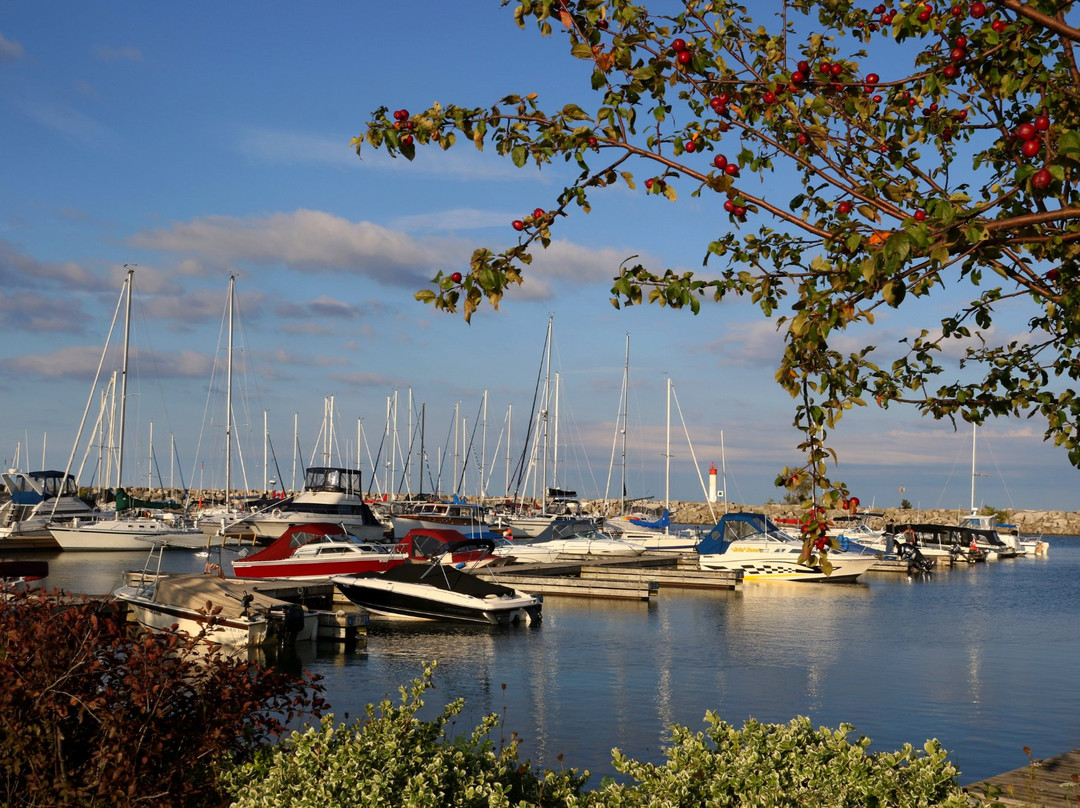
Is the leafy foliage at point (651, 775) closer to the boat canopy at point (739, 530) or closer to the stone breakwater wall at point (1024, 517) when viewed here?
the boat canopy at point (739, 530)

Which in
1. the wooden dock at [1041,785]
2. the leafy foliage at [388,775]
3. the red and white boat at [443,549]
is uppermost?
the leafy foliage at [388,775]

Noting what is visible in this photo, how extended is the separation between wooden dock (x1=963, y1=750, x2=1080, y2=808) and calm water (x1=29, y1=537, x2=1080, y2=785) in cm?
453

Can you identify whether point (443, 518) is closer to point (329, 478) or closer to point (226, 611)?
point (329, 478)

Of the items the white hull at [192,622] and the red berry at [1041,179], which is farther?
the white hull at [192,622]

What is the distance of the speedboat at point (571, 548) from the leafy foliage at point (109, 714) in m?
40.2

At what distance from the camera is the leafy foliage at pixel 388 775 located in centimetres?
642

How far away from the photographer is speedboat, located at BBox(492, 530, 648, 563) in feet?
162

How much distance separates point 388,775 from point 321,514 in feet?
188

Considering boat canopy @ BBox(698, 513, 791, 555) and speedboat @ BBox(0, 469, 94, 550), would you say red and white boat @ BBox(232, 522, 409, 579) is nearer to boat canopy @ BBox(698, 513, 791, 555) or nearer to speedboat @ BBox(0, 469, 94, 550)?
boat canopy @ BBox(698, 513, 791, 555)

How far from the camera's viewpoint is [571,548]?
167ft

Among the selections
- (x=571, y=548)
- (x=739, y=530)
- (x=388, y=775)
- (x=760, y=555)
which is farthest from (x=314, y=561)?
(x=388, y=775)

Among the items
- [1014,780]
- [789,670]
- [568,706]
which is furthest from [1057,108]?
[789,670]

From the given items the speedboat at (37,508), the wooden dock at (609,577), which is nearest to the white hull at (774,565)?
the wooden dock at (609,577)

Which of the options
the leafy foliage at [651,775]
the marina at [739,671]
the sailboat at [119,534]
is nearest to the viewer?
the leafy foliage at [651,775]
